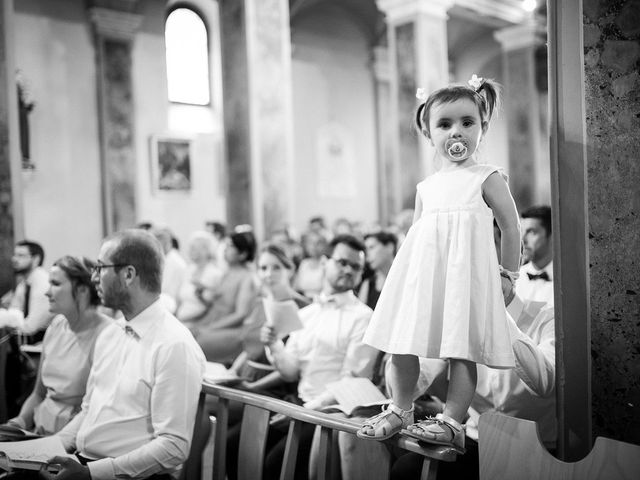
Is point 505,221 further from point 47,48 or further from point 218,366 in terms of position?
point 47,48

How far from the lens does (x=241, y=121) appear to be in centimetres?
1000

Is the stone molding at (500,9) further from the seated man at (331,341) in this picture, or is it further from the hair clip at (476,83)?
the hair clip at (476,83)

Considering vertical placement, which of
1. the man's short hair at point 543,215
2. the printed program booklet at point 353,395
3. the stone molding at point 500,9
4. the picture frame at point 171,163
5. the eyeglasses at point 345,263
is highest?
the stone molding at point 500,9

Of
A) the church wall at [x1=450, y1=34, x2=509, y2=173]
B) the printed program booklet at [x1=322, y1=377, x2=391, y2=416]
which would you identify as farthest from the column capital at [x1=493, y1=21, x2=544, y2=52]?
the printed program booklet at [x1=322, y1=377, x2=391, y2=416]

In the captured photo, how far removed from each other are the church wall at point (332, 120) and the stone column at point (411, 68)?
15.4 ft

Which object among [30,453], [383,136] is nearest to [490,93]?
[30,453]

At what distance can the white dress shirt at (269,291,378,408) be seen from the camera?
3.91 m

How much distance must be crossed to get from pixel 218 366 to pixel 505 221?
2.76 metres

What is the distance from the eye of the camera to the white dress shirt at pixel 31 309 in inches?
207

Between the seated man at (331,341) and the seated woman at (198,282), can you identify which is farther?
the seated woman at (198,282)

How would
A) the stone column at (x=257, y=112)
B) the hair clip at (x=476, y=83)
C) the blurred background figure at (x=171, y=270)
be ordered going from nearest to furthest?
the hair clip at (x=476, y=83), the blurred background figure at (x=171, y=270), the stone column at (x=257, y=112)

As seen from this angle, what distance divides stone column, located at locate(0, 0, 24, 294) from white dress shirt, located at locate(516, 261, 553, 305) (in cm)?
533

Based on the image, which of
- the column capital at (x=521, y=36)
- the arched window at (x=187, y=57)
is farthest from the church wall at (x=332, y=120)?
the column capital at (x=521, y=36)

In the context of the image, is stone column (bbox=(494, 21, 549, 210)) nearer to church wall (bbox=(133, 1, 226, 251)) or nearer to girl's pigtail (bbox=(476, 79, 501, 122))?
church wall (bbox=(133, 1, 226, 251))
